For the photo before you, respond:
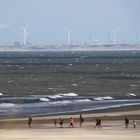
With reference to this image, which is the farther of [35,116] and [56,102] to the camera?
[56,102]

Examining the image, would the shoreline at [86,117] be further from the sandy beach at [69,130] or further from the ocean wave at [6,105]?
the ocean wave at [6,105]

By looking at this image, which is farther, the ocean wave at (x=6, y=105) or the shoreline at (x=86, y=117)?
the ocean wave at (x=6, y=105)

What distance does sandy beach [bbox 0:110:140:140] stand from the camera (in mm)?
48688

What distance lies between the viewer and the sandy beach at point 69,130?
48.7 m

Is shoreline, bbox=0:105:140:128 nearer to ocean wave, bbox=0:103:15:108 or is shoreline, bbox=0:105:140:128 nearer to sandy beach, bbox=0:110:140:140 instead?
sandy beach, bbox=0:110:140:140

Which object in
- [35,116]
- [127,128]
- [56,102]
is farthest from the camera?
[56,102]

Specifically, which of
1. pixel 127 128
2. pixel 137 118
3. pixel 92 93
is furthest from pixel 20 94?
pixel 127 128

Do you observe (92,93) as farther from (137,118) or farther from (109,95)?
(137,118)

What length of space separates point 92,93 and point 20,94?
35.9 ft

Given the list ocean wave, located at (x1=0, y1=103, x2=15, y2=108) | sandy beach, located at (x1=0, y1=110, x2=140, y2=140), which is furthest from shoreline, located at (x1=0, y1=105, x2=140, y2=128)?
ocean wave, located at (x1=0, y1=103, x2=15, y2=108)

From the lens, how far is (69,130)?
53.9m

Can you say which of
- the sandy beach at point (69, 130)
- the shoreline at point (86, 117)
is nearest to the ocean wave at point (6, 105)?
the shoreline at point (86, 117)

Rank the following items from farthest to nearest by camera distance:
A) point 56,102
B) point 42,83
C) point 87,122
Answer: point 42,83 → point 56,102 → point 87,122

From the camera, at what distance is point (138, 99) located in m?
87.5
